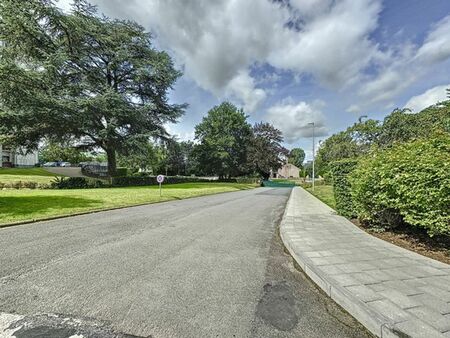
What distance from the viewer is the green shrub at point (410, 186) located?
4.46 m

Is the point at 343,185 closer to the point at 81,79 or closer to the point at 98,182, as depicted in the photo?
the point at 98,182

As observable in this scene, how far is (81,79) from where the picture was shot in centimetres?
2398

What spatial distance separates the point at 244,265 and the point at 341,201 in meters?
6.37

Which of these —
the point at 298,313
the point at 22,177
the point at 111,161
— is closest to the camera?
the point at 298,313

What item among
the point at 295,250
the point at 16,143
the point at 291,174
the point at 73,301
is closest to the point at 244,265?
the point at 295,250

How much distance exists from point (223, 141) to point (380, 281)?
43664 millimetres

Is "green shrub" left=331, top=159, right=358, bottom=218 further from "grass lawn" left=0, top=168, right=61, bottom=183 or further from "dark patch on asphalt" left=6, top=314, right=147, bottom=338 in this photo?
"grass lawn" left=0, top=168, right=61, bottom=183

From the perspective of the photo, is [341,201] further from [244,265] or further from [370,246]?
[244,265]

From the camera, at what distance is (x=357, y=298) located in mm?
2955

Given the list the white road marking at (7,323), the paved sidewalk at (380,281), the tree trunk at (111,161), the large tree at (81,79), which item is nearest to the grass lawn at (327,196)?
the paved sidewalk at (380,281)

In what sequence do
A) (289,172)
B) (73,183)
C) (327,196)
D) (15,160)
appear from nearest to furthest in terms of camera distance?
(327,196), (73,183), (15,160), (289,172)

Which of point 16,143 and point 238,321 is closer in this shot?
point 238,321

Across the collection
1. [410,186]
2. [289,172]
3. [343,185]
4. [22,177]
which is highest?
[289,172]

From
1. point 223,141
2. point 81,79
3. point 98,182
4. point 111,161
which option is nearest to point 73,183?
point 98,182
